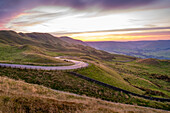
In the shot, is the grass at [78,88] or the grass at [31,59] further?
the grass at [31,59]

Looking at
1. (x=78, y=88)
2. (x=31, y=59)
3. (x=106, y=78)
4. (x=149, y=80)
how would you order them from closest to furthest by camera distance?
(x=78, y=88) < (x=106, y=78) < (x=31, y=59) < (x=149, y=80)

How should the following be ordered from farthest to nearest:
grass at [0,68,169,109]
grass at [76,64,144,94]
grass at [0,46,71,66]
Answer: grass at [0,46,71,66] < grass at [76,64,144,94] < grass at [0,68,169,109]

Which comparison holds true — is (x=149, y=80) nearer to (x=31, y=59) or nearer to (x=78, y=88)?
(x=78, y=88)

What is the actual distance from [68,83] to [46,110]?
14647 mm

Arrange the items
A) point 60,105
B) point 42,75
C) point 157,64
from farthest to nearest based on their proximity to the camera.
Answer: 1. point 157,64
2. point 42,75
3. point 60,105

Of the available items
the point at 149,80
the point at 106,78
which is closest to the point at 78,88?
the point at 106,78

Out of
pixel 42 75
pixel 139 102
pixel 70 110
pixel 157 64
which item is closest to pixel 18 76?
pixel 42 75

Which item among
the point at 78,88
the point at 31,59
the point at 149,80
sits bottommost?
the point at 149,80

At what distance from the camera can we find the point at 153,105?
70.8ft

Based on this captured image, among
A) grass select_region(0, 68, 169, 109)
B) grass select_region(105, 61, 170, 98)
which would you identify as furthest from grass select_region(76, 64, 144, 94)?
grass select_region(105, 61, 170, 98)

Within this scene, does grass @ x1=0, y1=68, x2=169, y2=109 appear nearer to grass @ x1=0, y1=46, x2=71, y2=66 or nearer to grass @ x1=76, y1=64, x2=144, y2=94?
grass @ x1=76, y1=64, x2=144, y2=94

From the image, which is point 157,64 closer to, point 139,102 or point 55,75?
point 139,102

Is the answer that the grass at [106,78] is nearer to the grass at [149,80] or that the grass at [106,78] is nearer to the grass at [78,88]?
the grass at [78,88]

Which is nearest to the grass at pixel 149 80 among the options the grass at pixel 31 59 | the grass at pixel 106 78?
the grass at pixel 106 78
